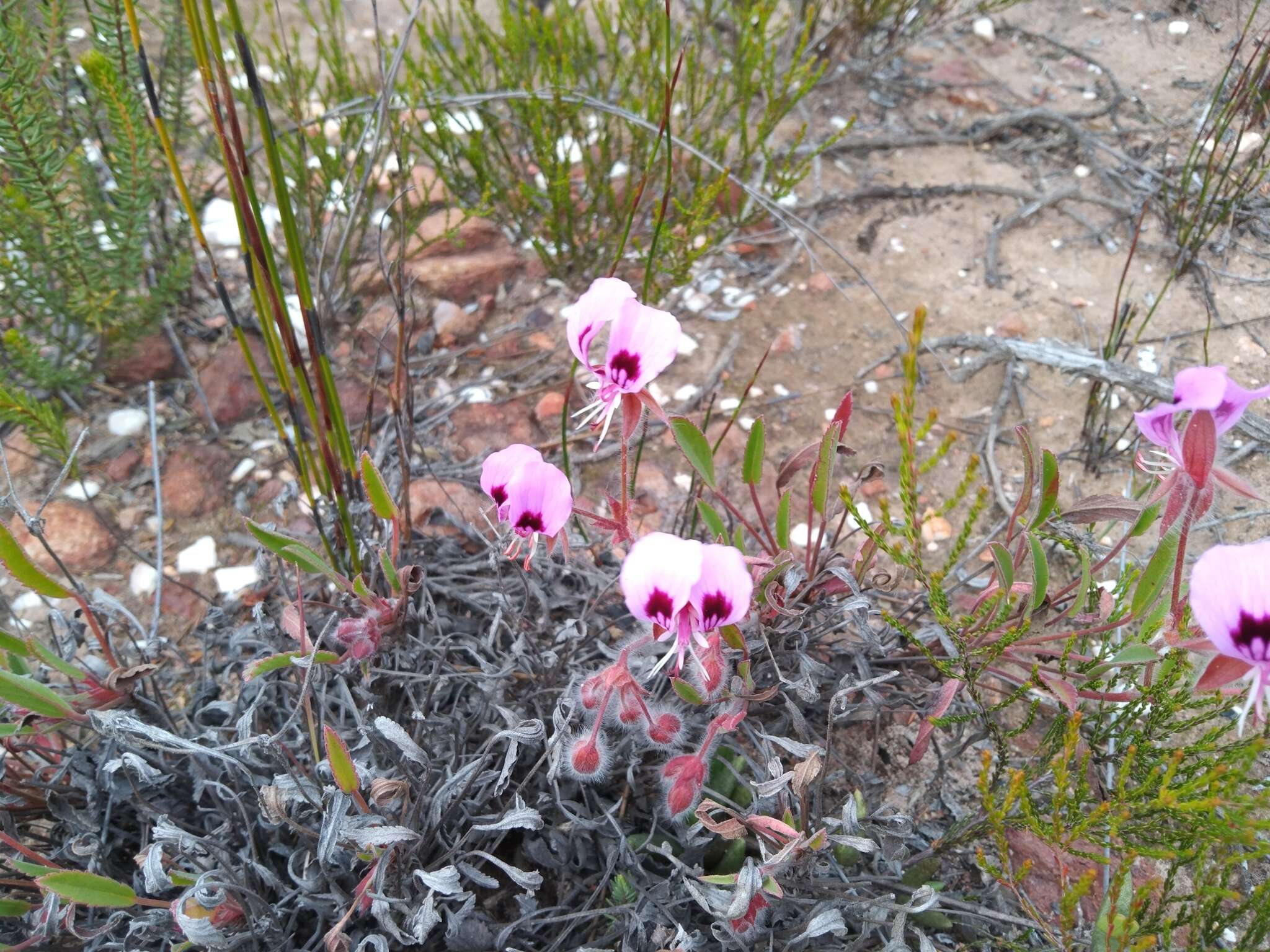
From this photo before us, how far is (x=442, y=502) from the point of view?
85.0 inches

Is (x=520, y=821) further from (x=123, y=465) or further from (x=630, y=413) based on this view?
(x=123, y=465)

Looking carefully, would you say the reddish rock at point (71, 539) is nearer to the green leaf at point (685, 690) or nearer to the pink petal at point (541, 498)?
the pink petal at point (541, 498)

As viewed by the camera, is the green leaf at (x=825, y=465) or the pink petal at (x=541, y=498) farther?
the green leaf at (x=825, y=465)

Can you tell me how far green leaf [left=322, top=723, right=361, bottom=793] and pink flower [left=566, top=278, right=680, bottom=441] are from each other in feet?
1.81

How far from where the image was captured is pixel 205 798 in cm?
165

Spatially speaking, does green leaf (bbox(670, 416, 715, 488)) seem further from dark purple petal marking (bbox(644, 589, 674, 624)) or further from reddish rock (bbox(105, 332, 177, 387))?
reddish rock (bbox(105, 332, 177, 387))

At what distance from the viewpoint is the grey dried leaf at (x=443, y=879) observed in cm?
133

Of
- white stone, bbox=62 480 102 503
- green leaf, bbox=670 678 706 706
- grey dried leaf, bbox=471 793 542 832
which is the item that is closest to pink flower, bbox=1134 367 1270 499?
green leaf, bbox=670 678 706 706

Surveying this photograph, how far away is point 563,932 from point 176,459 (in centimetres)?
167

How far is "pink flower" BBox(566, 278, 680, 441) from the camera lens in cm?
112

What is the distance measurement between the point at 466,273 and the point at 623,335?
5.94 feet

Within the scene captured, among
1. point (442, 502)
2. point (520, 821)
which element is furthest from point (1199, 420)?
point (442, 502)

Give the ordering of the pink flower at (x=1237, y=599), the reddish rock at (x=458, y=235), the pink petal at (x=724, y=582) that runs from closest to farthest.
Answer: the pink flower at (x=1237, y=599)
the pink petal at (x=724, y=582)
the reddish rock at (x=458, y=235)

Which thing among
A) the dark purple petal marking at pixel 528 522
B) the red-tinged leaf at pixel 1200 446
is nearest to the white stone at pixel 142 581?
the dark purple petal marking at pixel 528 522
